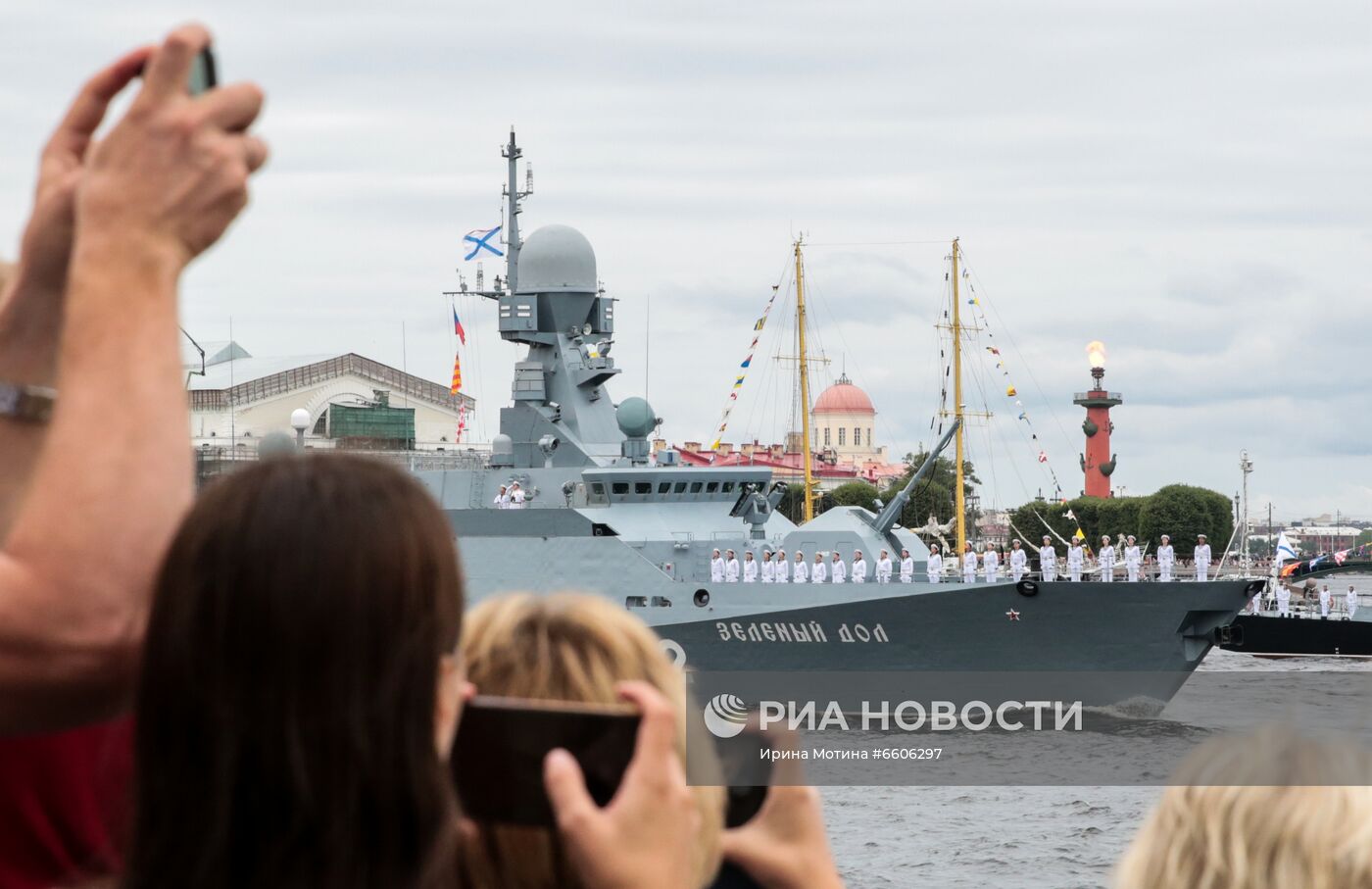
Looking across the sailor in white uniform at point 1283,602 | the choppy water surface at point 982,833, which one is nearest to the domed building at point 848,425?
the sailor in white uniform at point 1283,602

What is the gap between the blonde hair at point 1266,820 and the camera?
1.85 m

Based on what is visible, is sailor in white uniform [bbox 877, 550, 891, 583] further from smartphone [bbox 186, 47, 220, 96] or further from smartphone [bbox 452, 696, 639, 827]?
smartphone [bbox 186, 47, 220, 96]

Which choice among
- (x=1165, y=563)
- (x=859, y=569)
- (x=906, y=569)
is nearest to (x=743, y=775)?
(x=859, y=569)

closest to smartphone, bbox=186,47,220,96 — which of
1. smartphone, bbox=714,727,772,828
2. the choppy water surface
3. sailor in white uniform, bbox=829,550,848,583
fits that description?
smartphone, bbox=714,727,772,828

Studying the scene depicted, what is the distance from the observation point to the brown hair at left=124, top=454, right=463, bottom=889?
154 centimetres

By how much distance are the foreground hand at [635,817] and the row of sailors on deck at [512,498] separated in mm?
25261

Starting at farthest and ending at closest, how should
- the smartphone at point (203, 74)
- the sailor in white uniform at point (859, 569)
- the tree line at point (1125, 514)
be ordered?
the tree line at point (1125, 514) < the sailor in white uniform at point (859, 569) < the smartphone at point (203, 74)

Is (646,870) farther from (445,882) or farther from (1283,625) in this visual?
(1283,625)

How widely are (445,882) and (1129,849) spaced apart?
2.63ft

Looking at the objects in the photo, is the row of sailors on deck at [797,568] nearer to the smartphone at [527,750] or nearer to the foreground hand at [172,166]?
the smartphone at [527,750]

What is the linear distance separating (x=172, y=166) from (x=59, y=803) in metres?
0.69

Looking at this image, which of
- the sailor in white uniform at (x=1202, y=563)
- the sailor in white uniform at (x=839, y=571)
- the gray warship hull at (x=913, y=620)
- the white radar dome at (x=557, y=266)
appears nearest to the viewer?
the gray warship hull at (x=913, y=620)

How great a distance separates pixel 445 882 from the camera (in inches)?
64.3

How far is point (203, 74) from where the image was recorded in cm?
171
